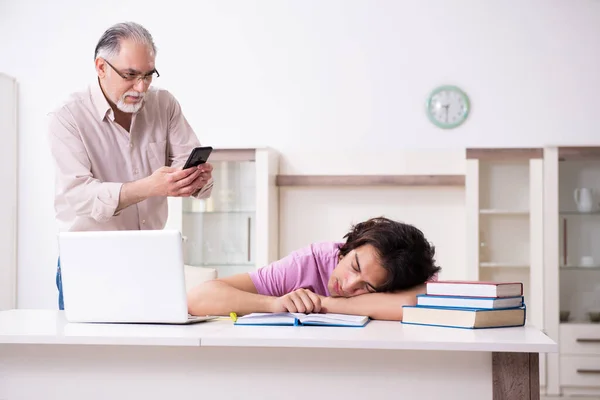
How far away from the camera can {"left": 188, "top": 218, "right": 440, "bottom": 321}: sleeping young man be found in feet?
6.41

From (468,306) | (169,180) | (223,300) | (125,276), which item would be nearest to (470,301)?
(468,306)

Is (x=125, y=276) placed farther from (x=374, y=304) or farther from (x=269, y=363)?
(x=374, y=304)

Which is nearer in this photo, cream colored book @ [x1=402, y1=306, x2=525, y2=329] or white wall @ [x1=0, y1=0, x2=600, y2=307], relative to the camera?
cream colored book @ [x1=402, y1=306, x2=525, y2=329]

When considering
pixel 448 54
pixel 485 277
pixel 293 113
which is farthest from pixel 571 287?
pixel 293 113

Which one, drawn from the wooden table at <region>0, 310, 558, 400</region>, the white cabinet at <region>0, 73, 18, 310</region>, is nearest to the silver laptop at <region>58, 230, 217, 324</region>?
the wooden table at <region>0, 310, 558, 400</region>

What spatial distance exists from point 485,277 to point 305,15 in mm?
A: 1977

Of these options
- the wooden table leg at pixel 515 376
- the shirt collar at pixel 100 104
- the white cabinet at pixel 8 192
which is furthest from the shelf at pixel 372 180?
the wooden table leg at pixel 515 376

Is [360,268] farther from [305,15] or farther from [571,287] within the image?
[305,15]

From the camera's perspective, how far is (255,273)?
2.29 meters

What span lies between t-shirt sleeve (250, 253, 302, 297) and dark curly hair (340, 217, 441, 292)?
182 mm

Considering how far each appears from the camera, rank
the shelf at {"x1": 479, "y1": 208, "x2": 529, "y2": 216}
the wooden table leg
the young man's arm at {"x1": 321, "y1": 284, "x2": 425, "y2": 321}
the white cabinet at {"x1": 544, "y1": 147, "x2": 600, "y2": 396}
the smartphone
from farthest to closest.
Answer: the shelf at {"x1": 479, "y1": 208, "x2": 529, "y2": 216}, the white cabinet at {"x1": 544, "y1": 147, "x2": 600, "y2": 396}, the smartphone, the young man's arm at {"x1": 321, "y1": 284, "x2": 425, "y2": 321}, the wooden table leg

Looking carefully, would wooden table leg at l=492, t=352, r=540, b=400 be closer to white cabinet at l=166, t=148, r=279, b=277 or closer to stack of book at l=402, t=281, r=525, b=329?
stack of book at l=402, t=281, r=525, b=329

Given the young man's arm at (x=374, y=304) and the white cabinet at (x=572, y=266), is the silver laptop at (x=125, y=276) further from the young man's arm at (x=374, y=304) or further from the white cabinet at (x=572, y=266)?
the white cabinet at (x=572, y=266)

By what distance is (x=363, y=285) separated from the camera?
2.03 m
